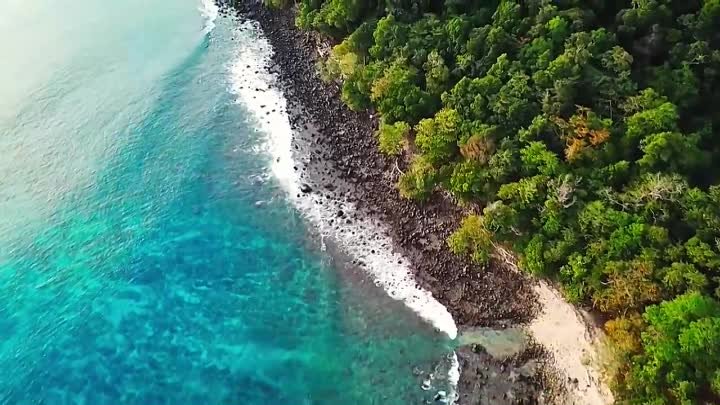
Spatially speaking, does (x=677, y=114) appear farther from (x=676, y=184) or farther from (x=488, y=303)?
(x=488, y=303)

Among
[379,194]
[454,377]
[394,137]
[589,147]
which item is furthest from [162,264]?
[589,147]

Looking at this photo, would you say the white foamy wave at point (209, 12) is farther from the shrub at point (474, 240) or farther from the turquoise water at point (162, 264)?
the shrub at point (474, 240)

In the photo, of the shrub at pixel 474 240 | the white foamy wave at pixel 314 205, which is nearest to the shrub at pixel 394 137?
the white foamy wave at pixel 314 205

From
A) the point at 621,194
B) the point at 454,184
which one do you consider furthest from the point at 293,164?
the point at 621,194

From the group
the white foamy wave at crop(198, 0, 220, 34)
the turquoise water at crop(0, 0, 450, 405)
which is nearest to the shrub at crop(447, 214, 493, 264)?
the turquoise water at crop(0, 0, 450, 405)

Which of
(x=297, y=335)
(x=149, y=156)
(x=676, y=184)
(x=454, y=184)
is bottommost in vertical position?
(x=297, y=335)

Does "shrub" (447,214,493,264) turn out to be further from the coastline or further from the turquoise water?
the turquoise water
